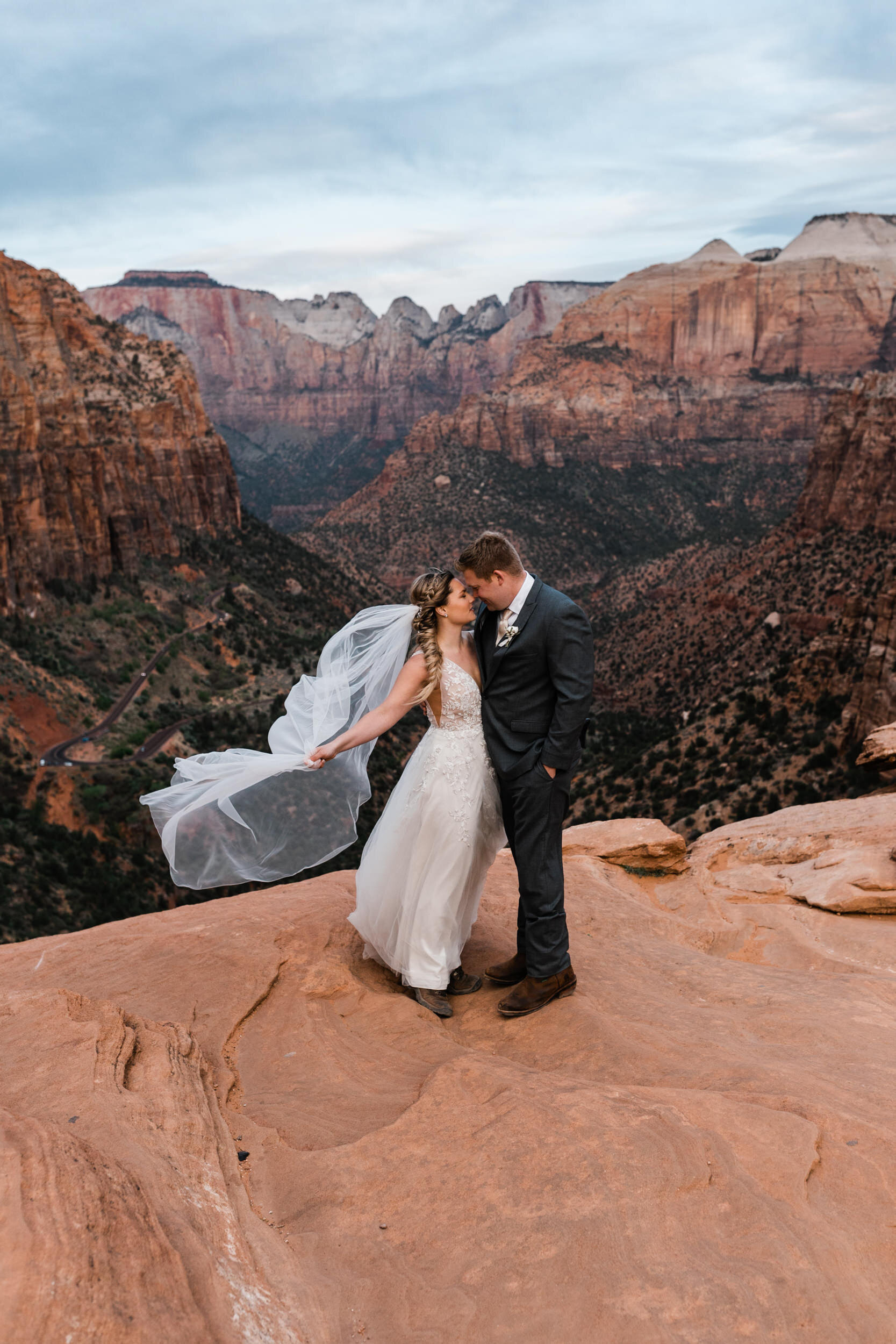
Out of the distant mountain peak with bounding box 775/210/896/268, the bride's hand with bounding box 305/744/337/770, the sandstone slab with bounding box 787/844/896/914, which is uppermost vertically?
the distant mountain peak with bounding box 775/210/896/268

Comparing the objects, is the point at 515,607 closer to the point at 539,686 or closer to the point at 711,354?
the point at 539,686

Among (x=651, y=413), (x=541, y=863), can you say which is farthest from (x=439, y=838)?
(x=651, y=413)

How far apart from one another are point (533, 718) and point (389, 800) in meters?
1.19

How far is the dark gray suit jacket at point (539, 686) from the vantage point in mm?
5195

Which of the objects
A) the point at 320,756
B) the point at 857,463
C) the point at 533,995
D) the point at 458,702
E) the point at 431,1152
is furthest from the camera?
the point at 857,463

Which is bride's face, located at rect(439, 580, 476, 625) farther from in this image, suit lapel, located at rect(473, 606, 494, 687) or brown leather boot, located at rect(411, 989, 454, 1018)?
brown leather boot, located at rect(411, 989, 454, 1018)

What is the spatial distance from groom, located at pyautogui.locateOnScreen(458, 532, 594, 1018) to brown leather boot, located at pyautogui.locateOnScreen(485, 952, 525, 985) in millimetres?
177

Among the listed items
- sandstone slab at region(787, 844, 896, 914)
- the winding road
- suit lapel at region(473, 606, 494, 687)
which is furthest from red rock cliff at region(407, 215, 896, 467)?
suit lapel at region(473, 606, 494, 687)

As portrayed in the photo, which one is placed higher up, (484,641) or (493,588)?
(493,588)

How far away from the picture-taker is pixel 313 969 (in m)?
5.82

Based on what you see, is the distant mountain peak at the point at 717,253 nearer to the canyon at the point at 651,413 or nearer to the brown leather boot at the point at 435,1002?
the canyon at the point at 651,413

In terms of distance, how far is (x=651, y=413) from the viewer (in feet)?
435

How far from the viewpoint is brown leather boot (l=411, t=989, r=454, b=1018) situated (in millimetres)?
5551

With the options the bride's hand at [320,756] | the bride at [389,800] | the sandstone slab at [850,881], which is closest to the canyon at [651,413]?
the sandstone slab at [850,881]
